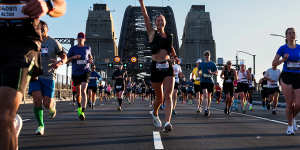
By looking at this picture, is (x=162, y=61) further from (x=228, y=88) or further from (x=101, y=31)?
(x=101, y=31)

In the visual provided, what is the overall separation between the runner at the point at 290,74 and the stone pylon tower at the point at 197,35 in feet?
290

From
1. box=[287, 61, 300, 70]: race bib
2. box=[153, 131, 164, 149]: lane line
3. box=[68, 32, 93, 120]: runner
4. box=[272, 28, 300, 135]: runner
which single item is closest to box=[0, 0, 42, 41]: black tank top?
box=[153, 131, 164, 149]: lane line

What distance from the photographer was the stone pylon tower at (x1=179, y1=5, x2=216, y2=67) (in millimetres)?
97375

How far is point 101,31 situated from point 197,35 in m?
22.6

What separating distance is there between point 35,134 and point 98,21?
96.5 metres

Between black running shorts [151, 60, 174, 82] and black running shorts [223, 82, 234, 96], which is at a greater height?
black running shorts [151, 60, 174, 82]

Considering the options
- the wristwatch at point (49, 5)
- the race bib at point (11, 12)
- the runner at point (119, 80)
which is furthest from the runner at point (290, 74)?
the runner at point (119, 80)

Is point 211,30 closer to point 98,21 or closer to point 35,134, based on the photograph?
point 98,21

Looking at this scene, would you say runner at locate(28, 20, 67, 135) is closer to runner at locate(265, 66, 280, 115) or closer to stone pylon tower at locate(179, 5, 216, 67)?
runner at locate(265, 66, 280, 115)

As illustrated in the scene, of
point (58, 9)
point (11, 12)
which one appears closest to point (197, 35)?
point (58, 9)

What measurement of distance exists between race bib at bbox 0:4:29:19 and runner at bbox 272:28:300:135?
222 inches

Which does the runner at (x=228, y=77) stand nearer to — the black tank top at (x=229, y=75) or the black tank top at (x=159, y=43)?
the black tank top at (x=229, y=75)

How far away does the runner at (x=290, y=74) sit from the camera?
Result: 25.7 ft

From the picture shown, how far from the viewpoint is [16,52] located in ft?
9.81
